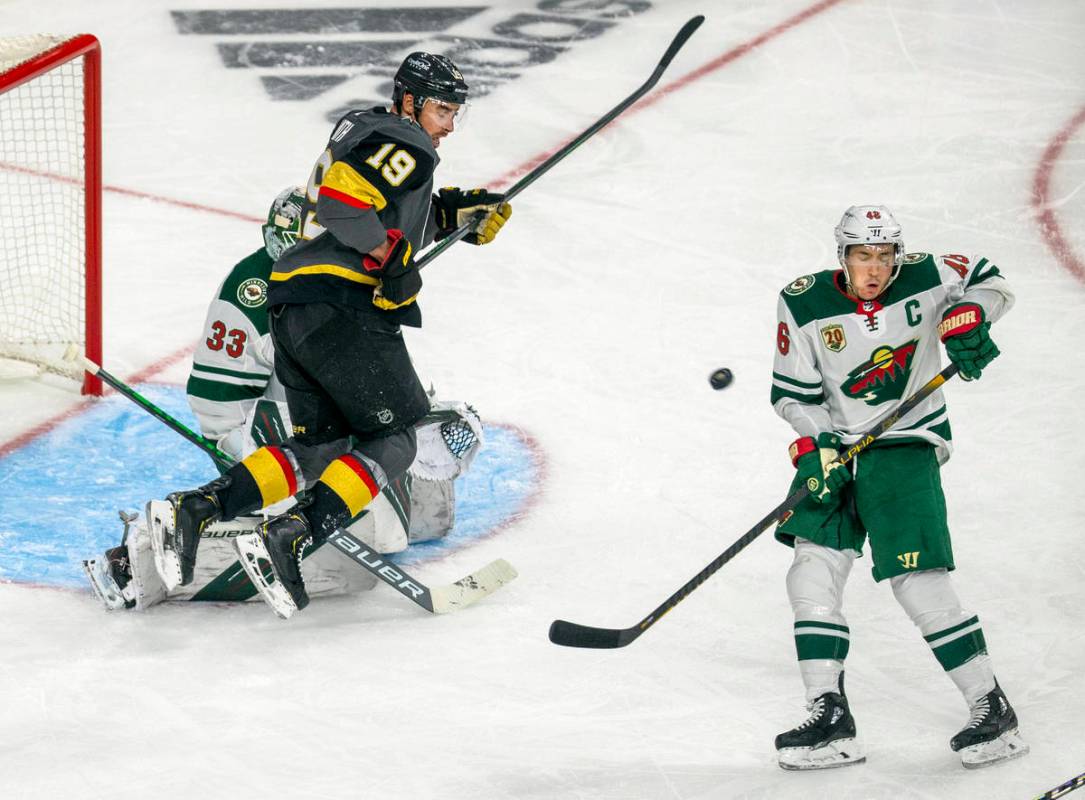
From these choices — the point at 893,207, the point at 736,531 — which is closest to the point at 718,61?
the point at 893,207

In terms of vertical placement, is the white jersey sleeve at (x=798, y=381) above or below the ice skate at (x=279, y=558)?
above

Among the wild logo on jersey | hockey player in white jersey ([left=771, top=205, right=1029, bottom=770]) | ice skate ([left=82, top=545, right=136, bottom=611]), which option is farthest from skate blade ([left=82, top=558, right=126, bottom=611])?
the wild logo on jersey

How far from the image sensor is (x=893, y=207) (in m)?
6.16

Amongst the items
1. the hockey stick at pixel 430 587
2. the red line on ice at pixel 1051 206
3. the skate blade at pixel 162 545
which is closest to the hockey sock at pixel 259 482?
the skate blade at pixel 162 545

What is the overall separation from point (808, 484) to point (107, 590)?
153 centimetres

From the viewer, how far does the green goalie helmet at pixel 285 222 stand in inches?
155

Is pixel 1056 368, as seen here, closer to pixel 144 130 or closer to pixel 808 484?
pixel 808 484

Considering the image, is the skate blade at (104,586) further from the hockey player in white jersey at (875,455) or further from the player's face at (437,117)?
the hockey player in white jersey at (875,455)

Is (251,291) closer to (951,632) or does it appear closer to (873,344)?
(873,344)

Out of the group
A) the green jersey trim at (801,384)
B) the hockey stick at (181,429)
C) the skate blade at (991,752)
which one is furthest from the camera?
the hockey stick at (181,429)

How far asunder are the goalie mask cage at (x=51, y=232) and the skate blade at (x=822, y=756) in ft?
8.13

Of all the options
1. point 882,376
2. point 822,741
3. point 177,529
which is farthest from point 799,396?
point 177,529

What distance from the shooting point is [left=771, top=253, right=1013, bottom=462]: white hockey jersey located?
11.1 ft

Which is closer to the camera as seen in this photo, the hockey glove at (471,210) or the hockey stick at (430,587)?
the hockey stick at (430,587)
